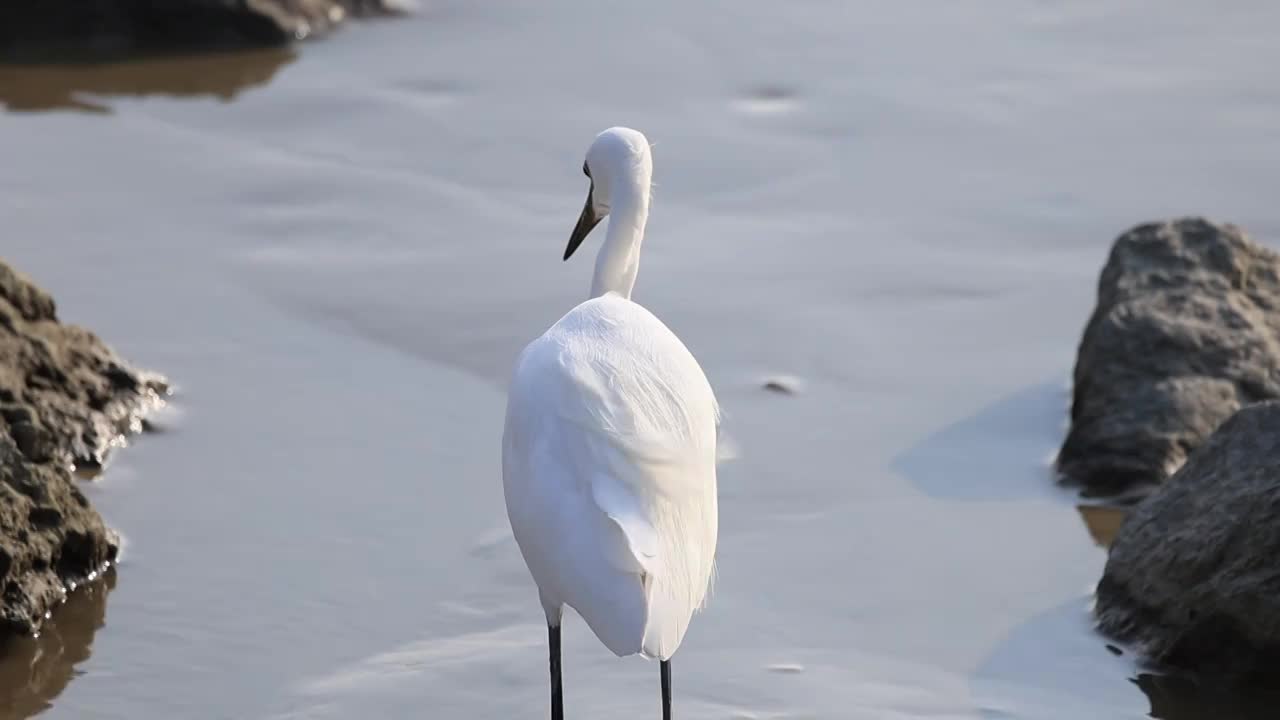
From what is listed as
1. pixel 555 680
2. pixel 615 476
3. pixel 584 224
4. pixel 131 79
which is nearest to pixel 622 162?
pixel 584 224

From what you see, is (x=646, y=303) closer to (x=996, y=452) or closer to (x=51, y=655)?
(x=996, y=452)

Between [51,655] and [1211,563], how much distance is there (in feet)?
9.29

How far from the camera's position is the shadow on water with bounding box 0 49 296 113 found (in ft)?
30.6

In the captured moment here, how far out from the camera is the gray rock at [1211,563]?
5.00 metres

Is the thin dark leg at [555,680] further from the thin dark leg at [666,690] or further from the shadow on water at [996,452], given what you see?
the shadow on water at [996,452]

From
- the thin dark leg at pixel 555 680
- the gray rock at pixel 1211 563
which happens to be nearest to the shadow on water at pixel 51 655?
the thin dark leg at pixel 555 680

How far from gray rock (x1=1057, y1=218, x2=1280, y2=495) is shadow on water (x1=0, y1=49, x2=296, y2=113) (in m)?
4.50

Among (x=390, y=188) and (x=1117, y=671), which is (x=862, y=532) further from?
(x=390, y=188)

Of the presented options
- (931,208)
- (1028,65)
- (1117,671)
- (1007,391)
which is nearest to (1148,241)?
(1007,391)

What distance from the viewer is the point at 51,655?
5152 millimetres

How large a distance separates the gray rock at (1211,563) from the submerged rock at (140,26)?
19.7ft

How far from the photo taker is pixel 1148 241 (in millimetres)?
6891

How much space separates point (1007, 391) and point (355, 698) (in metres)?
2.81

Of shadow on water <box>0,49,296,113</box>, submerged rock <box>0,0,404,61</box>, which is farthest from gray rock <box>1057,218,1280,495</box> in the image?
submerged rock <box>0,0,404,61</box>
